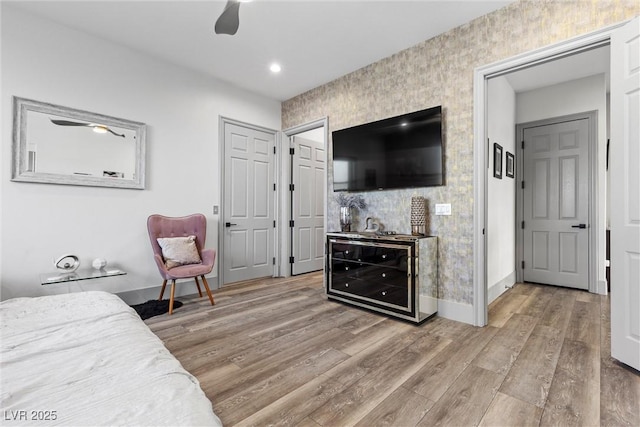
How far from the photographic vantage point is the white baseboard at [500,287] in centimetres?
339

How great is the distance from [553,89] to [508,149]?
1.06 meters

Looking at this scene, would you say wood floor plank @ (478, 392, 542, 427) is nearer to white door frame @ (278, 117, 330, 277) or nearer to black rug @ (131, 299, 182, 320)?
black rug @ (131, 299, 182, 320)

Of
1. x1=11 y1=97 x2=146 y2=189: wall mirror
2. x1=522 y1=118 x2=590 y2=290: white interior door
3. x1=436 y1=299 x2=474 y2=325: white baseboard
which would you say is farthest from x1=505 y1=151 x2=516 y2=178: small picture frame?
x1=11 y1=97 x2=146 y2=189: wall mirror

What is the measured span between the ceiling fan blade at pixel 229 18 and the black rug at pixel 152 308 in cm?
265

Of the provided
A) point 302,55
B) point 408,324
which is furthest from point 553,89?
point 408,324

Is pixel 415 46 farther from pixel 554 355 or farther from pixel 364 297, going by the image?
pixel 554 355

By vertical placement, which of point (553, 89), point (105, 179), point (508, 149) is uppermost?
point (553, 89)

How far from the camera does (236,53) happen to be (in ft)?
11.1

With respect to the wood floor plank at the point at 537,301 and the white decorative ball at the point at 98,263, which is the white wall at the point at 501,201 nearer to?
the wood floor plank at the point at 537,301

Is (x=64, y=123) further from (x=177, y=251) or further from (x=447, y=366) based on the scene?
(x=447, y=366)

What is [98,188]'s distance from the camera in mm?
3105

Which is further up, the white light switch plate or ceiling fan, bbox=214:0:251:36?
ceiling fan, bbox=214:0:251:36

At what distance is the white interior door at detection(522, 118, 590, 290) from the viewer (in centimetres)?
391

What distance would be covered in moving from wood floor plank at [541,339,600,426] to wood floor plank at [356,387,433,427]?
576 millimetres
